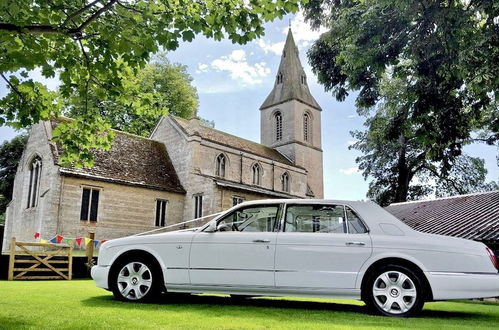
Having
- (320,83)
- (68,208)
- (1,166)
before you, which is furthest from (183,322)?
→ (1,166)

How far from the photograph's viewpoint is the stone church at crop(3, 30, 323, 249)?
82.7 feet

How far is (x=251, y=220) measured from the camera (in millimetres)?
6770

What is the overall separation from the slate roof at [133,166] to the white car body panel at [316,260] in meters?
20.7

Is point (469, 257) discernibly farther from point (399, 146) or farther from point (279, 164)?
point (279, 164)

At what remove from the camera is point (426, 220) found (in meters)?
17.3

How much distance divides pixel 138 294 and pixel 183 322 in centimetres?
209

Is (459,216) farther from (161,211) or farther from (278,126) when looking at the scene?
(278,126)

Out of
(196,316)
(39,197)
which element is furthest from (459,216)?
(39,197)

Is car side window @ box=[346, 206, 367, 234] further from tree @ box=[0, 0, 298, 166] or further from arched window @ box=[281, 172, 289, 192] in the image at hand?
arched window @ box=[281, 172, 289, 192]

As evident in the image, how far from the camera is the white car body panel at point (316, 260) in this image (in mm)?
5926

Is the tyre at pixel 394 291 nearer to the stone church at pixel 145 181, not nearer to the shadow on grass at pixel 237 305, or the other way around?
the shadow on grass at pixel 237 305

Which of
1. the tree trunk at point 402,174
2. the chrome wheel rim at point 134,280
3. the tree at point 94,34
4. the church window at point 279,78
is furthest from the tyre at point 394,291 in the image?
the church window at point 279,78

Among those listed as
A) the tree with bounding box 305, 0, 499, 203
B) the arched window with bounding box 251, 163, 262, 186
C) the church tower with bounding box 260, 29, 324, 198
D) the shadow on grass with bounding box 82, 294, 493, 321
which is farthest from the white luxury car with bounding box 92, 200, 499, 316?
the church tower with bounding box 260, 29, 324, 198

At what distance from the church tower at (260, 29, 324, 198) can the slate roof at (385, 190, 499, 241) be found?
24459 millimetres
